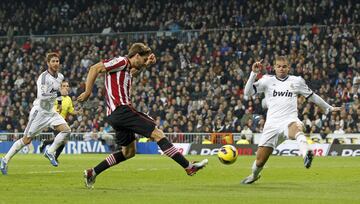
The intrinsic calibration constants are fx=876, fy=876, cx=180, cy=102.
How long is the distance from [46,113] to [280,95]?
7.17 m

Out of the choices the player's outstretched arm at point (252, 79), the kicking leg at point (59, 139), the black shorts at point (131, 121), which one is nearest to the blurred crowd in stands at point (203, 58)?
the kicking leg at point (59, 139)

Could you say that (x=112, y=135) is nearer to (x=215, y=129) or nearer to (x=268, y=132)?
(x=215, y=129)

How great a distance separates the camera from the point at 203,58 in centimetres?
4481

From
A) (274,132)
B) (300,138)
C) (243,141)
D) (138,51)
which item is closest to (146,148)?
(243,141)

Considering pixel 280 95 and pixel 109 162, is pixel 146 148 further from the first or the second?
pixel 109 162

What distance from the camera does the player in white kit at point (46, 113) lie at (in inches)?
777

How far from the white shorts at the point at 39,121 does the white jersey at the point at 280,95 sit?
6.74 meters

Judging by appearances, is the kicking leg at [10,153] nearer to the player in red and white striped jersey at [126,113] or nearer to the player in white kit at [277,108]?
the player in red and white striped jersey at [126,113]

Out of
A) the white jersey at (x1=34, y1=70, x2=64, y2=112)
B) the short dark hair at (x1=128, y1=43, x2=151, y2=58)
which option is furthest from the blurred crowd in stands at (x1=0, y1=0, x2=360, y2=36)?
the short dark hair at (x1=128, y1=43, x2=151, y2=58)

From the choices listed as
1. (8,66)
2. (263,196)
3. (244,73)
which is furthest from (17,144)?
(8,66)

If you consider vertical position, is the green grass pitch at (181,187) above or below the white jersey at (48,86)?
below

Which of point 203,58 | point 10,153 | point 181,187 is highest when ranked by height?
point 203,58

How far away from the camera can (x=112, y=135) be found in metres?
39.5

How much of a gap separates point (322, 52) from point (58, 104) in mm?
19356
